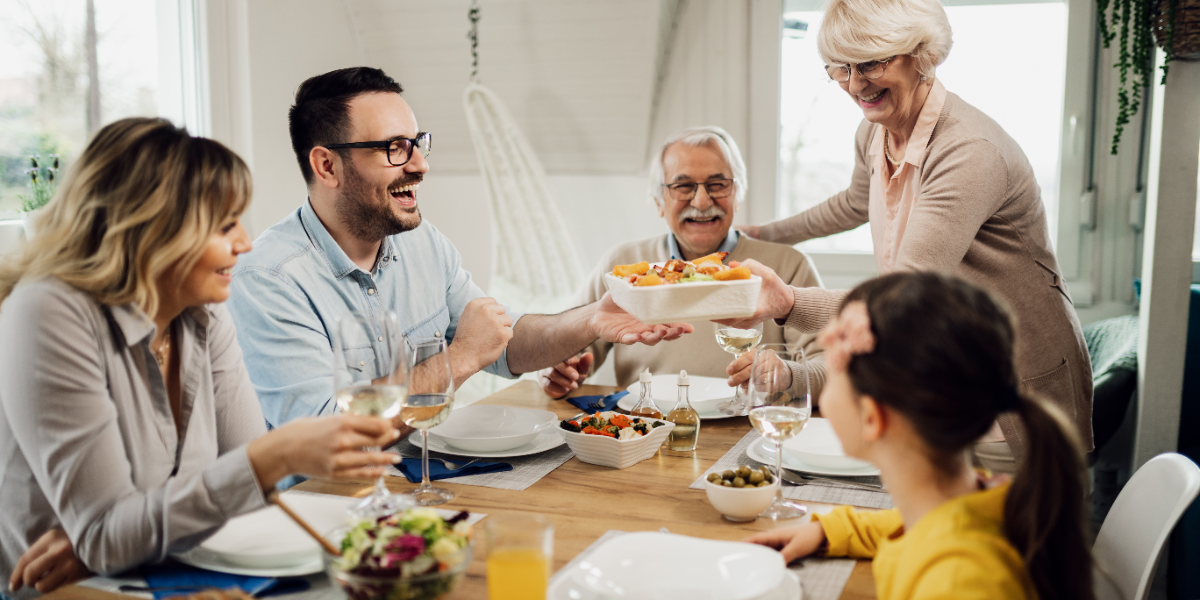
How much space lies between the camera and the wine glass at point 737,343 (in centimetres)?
185

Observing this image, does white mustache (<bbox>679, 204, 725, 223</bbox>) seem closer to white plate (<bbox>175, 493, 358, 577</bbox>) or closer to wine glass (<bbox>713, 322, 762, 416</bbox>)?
wine glass (<bbox>713, 322, 762, 416</bbox>)

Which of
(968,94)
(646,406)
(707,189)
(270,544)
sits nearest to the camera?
(270,544)

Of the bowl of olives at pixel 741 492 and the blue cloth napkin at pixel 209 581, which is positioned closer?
the blue cloth napkin at pixel 209 581

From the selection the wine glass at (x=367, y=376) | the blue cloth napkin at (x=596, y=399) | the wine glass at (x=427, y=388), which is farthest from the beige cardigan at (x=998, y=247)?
the wine glass at (x=367, y=376)

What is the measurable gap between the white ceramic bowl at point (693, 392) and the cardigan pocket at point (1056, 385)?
25.2 inches

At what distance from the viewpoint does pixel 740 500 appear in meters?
1.25

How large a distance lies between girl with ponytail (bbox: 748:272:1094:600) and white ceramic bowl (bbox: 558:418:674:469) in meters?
0.58

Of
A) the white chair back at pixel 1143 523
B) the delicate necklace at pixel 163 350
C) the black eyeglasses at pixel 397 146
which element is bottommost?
the white chair back at pixel 1143 523

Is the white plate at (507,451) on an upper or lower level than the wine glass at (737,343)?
lower

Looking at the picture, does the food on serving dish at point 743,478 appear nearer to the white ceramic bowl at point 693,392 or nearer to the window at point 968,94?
the white ceramic bowl at point 693,392

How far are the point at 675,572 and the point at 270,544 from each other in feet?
1.74

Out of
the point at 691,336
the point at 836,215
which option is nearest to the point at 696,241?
the point at 691,336

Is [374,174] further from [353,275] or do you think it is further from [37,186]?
[37,186]

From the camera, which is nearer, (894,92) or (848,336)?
(848,336)
